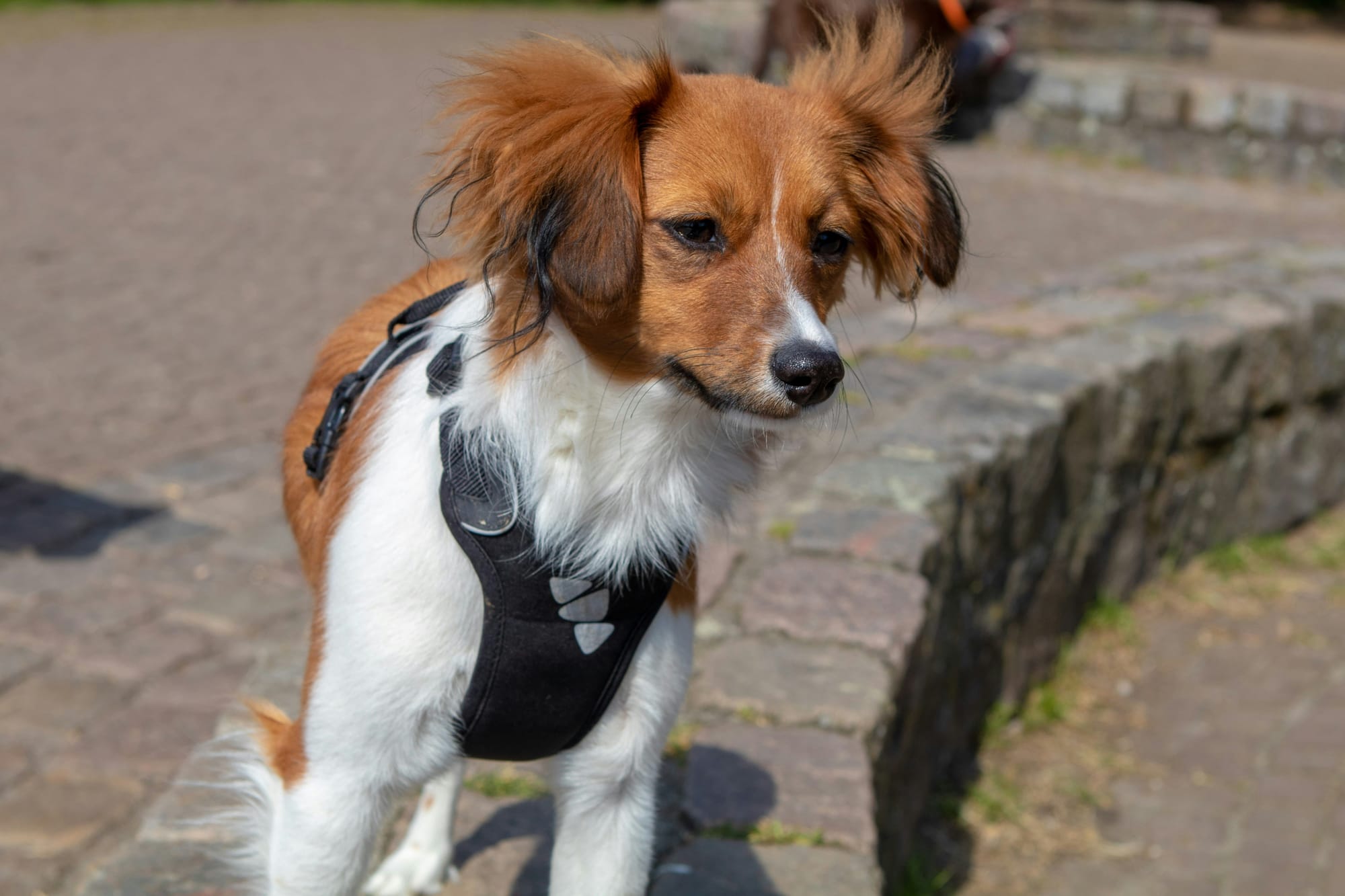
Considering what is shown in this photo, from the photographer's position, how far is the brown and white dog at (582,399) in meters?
2.17

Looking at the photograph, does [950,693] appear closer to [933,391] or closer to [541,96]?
[933,391]

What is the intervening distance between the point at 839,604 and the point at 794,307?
6.08ft

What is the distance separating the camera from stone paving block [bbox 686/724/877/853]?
3133 mm

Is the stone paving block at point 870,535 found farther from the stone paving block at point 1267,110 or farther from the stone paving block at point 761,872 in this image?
the stone paving block at point 1267,110

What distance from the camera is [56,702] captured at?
3.96 metres

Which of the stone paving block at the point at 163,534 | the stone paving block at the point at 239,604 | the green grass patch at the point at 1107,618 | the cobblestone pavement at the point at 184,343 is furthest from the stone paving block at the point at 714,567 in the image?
the green grass patch at the point at 1107,618

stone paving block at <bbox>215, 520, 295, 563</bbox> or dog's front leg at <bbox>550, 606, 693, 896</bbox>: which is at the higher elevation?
dog's front leg at <bbox>550, 606, 693, 896</bbox>

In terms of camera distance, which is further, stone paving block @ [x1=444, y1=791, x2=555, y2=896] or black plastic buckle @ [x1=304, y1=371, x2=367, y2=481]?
stone paving block @ [x1=444, y1=791, x2=555, y2=896]

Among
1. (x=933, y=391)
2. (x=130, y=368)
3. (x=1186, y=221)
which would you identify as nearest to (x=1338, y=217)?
(x=1186, y=221)

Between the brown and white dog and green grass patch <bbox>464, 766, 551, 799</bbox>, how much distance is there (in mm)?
777

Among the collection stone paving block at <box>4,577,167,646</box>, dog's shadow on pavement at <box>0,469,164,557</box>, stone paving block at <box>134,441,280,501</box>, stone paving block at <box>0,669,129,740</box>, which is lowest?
stone paving block at <box>134,441,280,501</box>

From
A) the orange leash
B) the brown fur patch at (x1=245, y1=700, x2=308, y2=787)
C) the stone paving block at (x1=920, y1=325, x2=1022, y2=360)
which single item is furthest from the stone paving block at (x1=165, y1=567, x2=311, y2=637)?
the orange leash

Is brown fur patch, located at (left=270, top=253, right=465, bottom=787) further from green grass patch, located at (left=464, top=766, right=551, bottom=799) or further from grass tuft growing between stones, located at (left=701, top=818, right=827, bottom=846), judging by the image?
grass tuft growing between stones, located at (left=701, top=818, right=827, bottom=846)

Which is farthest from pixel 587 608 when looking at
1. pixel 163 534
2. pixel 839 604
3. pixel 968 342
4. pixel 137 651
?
pixel 968 342
